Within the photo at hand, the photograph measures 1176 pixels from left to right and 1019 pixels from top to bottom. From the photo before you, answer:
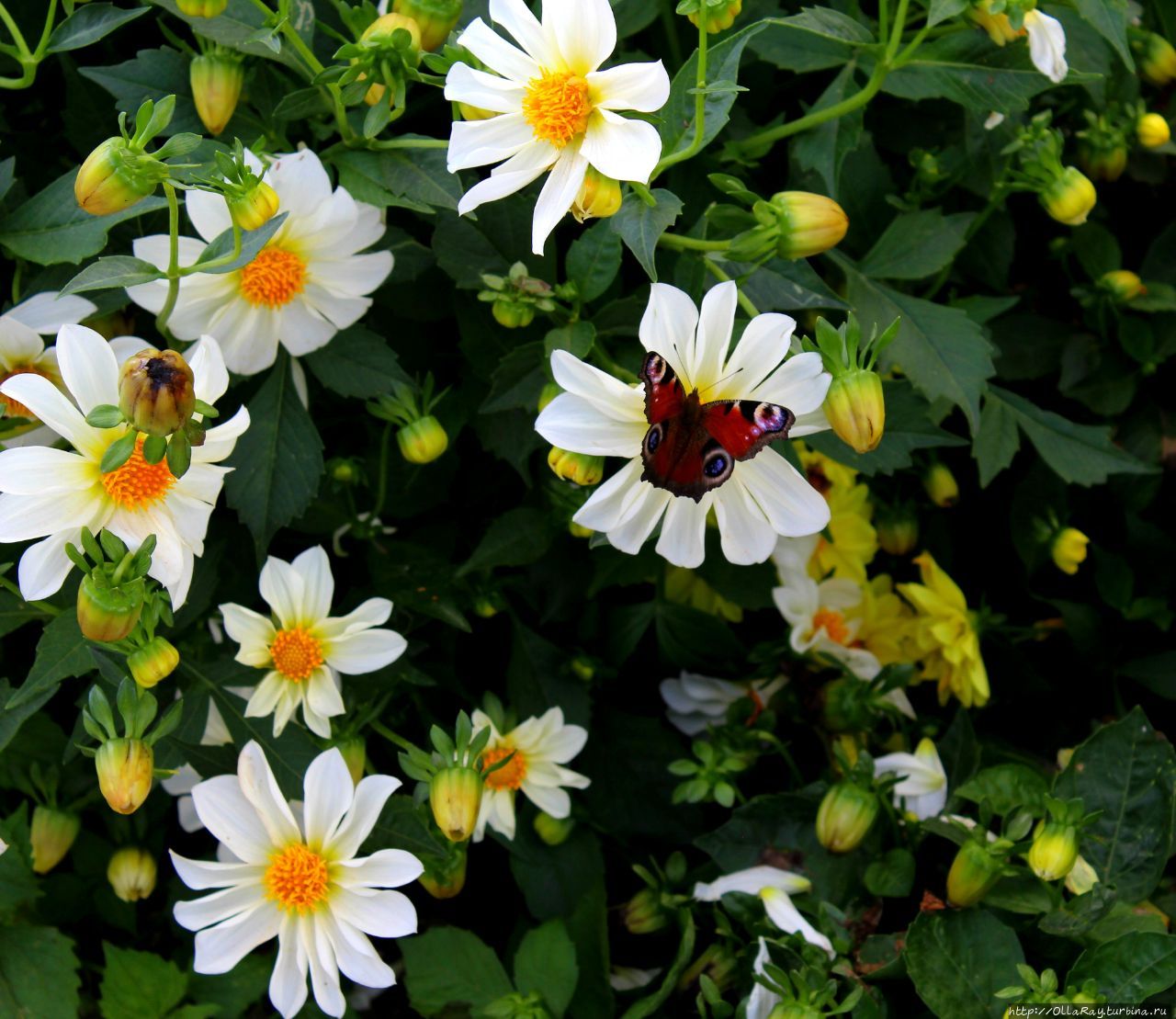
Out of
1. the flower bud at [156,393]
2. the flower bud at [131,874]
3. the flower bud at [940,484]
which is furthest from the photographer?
the flower bud at [940,484]

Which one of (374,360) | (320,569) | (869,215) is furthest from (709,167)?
(320,569)

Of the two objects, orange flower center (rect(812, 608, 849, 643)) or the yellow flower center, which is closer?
the yellow flower center

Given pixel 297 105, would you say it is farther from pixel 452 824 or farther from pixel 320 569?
pixel 452 824

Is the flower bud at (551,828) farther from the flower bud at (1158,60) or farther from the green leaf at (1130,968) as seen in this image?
the flower bud at (1158,60)

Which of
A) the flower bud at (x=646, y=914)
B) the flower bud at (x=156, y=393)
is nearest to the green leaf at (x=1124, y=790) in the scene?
the flower bud at (x=646, y=914)

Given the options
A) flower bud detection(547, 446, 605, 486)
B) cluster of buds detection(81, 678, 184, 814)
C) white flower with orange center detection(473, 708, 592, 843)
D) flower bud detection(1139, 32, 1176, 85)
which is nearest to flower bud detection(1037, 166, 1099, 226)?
flower bud detection(1139, 32, 1176, 85)

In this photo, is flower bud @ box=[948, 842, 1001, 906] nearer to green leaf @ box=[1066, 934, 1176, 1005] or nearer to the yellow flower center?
green leaf @ box=[1066, 934, 1176, 1005]
